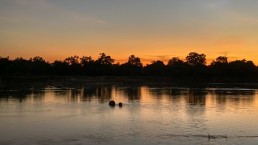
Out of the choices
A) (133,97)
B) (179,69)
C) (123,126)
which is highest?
(179,69)

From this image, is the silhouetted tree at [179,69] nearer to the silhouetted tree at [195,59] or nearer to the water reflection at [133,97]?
the silhouetted tree at [195,59]

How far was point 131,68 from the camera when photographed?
152 metres

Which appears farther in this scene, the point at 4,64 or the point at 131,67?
the point at 131,67

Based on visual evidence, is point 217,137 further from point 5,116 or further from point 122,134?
point 5,116

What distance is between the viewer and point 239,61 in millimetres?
148000

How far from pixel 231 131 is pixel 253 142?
372 cm

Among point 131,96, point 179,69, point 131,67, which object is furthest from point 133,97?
point 131,67

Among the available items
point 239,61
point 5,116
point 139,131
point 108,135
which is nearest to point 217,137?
point 139,131

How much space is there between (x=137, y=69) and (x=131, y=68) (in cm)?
270

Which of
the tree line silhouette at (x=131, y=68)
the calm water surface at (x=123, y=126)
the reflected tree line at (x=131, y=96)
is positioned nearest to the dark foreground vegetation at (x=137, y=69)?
the tree line silhouette at (x=131, y=68)

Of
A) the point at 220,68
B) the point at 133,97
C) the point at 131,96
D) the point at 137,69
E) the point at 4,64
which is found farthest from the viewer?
the point at 137,69

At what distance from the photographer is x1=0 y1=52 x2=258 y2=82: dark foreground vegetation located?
5246 inches

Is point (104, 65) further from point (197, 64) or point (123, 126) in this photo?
point (123, 126)

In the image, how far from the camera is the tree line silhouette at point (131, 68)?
440 ft
